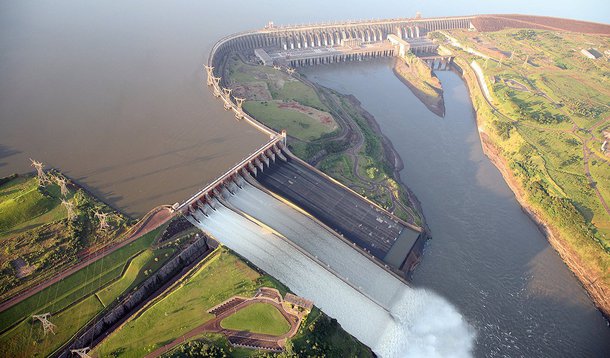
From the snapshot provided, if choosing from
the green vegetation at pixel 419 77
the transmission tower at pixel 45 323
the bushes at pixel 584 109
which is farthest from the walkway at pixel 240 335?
the bushes at pixel 584 109

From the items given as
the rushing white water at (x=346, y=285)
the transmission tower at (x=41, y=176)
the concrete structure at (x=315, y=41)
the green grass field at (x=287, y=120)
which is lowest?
the rushing white water at (x=346, y=285)

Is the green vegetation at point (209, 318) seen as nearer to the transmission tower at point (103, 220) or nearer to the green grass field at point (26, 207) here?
the transmission tower at point (103, 220)

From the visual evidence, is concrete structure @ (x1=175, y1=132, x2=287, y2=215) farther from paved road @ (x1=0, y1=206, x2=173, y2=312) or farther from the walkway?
the walkway

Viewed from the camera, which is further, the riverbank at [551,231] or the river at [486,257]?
the riverbank at [551,231]

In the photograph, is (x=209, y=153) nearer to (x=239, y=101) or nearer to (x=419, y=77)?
(x=239, y=101)

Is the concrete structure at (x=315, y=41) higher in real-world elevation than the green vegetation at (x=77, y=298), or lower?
higher

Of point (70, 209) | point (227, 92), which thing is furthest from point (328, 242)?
point (227, 92)
